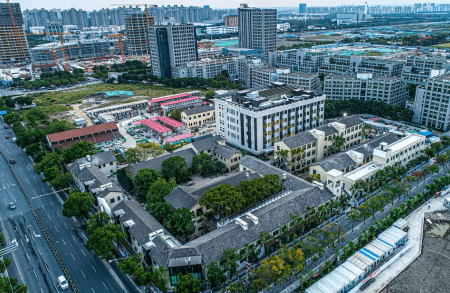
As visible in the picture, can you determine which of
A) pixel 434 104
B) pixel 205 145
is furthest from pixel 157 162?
pixel 434 104

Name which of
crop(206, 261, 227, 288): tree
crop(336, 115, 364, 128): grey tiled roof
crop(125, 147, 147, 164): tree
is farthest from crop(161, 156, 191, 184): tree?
crop(336, 115, 364, 128): grey tiled roof

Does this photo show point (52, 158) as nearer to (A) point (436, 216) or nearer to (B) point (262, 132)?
(B) point (262, 132)

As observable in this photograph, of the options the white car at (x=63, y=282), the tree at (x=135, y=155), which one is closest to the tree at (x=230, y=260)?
the white car at (x=63, y=282)

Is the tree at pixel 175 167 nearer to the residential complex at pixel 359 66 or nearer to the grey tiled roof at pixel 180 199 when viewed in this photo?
the grey tiled roof at pixel 180 199

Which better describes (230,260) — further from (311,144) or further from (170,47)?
(170,47)

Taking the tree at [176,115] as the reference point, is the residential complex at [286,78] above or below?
above

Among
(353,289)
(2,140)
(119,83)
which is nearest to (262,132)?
(353,289)
